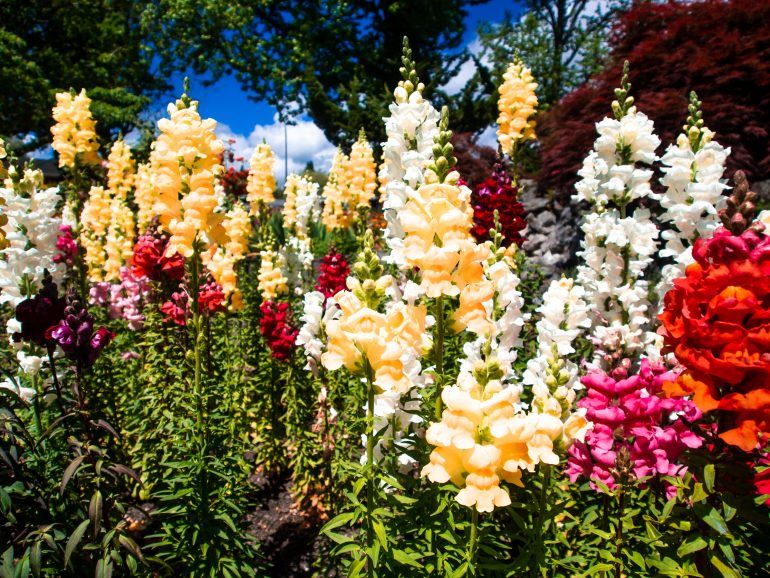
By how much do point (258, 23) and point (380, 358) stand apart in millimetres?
25161

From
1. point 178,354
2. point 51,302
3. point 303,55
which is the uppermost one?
point 303,55

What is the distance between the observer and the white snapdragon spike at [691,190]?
8.84 ft

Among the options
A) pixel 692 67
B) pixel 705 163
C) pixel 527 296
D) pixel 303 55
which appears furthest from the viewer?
pixel 303 55

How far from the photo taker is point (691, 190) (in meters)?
2.71

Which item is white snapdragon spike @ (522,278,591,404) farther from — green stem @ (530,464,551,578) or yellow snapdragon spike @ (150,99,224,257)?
yellow snapdragon spike @ (150,99,224,257)

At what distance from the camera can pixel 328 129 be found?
21.6 meters

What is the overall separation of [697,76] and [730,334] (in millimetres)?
8551

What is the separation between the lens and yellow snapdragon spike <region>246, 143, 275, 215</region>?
25.5 feet

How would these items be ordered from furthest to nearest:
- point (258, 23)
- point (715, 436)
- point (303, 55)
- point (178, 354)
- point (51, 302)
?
1. point (258, 23)
2. point (303, 55)
3. point (178, 354)
4. point (51, 302)
5. point (715, 436)

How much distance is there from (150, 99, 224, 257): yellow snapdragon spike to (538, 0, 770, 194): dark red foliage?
7187 millimetres

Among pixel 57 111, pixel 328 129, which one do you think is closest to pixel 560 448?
pixel 57 111

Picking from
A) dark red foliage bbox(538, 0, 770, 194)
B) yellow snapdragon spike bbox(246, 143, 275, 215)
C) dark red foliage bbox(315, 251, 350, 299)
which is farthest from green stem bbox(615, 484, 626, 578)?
dark red foliage bbox(538, 0, 770, 194)

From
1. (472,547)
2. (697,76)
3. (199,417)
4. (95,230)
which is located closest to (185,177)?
(199,417)

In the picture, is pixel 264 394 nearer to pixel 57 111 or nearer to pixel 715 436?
pixel 715 436
